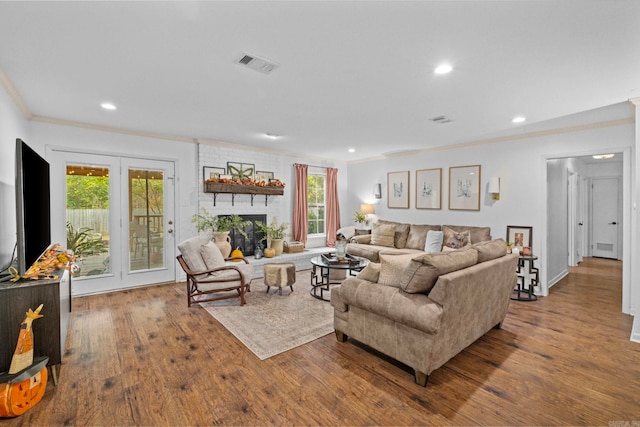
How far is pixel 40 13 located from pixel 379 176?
6.04 meters

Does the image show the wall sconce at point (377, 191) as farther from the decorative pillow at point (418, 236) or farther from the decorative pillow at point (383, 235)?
the decorative pillow at point (418, 236)

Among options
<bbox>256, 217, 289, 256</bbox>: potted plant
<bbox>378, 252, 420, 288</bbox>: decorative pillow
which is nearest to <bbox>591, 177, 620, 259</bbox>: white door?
<bbox>256, 217, 289, 256</bbox>: potted plant

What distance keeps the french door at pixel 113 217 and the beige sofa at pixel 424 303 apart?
3.54 m

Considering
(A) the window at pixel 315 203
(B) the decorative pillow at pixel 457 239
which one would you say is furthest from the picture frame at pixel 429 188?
(A) the window at pixel 315 203

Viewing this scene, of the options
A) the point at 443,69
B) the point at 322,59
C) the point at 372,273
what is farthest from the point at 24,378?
the point at 443,69

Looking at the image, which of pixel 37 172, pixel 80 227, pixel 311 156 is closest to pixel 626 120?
pixel 311 156

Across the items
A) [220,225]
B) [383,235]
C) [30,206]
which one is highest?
[30,206]

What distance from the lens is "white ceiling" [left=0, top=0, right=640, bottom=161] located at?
1775 millimetres

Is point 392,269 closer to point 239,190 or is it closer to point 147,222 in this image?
point 239,190

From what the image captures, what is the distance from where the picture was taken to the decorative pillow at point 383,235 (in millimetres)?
6000

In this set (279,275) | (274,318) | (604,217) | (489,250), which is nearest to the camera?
(489,250)

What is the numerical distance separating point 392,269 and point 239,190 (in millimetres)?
3828

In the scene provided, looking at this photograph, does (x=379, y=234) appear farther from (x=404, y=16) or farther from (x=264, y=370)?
(x=404, y=16)

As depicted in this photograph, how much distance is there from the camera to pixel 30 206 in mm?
2371
